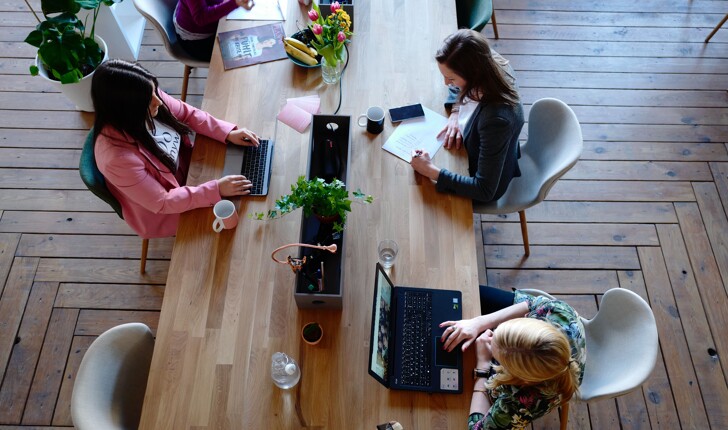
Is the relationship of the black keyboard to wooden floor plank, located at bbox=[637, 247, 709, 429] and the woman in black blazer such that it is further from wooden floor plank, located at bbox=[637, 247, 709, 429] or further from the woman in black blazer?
wooden floor plank, located at bbox=[637, 247, 709, 429]

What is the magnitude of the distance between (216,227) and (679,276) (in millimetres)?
2516

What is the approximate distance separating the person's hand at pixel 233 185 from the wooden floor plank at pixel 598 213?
1.53m

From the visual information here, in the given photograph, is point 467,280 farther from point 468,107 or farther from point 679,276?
point 679,276

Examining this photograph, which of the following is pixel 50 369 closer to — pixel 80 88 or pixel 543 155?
pixel 80 88

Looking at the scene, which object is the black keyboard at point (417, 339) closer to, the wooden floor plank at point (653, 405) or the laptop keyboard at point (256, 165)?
the laptop keyboard at point (256, 165)

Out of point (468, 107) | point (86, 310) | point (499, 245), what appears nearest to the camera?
point (468, 107)

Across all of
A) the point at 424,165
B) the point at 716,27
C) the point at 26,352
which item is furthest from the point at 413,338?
the point at 716,27

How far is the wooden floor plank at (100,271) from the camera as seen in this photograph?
9.29 ft

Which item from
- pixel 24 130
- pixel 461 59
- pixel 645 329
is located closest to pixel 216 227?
pixel 461 59

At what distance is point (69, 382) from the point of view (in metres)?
2.55

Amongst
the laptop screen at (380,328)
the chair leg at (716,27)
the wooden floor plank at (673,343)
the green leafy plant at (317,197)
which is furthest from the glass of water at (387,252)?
the chair leg at (716,27)

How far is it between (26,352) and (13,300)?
323 mm

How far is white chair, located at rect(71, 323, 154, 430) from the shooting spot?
1611mm

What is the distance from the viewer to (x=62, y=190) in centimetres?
310
